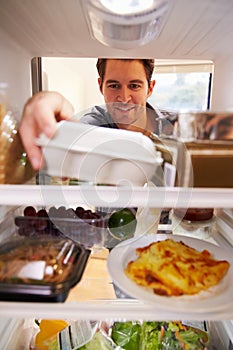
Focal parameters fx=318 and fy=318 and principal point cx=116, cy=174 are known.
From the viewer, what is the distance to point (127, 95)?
0.74 m

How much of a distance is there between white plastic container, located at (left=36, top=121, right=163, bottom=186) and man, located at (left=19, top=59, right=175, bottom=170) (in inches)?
0.9

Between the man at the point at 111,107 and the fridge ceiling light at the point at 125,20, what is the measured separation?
57mm

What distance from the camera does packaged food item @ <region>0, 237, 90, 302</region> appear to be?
0.72 m

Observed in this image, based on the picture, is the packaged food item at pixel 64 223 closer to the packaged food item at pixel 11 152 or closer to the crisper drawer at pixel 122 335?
the packaged food item at pixel 11 152

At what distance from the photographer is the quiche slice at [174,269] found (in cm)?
74

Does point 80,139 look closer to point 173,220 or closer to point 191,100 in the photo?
point 191,100

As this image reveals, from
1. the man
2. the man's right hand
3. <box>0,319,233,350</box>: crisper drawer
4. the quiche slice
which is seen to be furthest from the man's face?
<box>0,319,233,350</box>: crisper drawer

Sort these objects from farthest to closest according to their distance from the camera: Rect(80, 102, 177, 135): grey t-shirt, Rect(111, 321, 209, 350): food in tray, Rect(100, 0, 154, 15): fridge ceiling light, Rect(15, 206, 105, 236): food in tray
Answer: Rect(111, 321, 209, 350): food in tray, Rect(15, 206, 105, 236): food in tray, Rect(80, 102, 177, 135): grey t-shirt, Rect(100, 0, 154, 15): fridge ceiling light

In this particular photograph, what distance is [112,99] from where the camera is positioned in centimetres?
75

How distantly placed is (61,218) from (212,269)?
0.42 meters

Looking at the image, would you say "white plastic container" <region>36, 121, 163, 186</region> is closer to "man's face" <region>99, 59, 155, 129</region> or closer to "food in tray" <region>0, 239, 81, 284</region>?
"man's face" <region>99, 59, 155, 129</region>

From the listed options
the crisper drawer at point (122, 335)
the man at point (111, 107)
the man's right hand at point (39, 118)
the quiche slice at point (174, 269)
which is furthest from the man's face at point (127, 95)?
the crisper drawer at point (122, 335)

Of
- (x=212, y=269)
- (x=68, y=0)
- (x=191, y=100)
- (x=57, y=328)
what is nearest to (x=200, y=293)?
(x=212, y=269)

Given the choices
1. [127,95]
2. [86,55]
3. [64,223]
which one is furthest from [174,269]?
[86,55]
